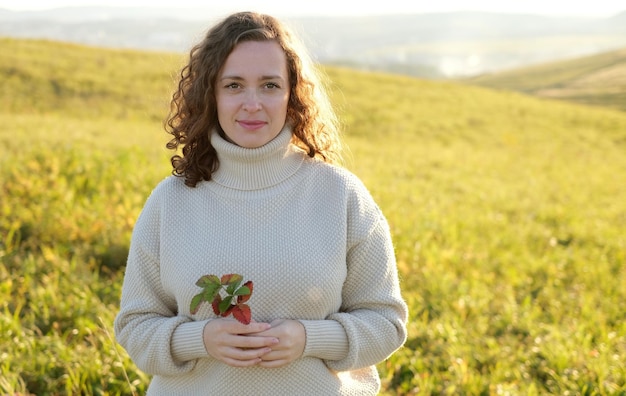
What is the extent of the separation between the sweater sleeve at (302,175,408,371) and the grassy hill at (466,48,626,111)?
45.1 metres

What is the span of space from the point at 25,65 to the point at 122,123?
8035 millimetres

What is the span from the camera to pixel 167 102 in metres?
2.86

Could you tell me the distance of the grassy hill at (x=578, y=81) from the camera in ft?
168

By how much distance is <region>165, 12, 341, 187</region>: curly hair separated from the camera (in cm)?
229

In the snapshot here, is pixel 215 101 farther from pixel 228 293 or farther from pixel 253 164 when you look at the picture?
pixel 228 293

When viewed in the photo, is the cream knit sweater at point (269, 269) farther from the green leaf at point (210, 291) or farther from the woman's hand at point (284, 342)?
the green leaf at point (210, 291)

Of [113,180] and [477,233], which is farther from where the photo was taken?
[477,233]

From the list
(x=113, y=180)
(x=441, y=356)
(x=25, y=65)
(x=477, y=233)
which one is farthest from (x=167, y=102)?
(x=25, y=65)

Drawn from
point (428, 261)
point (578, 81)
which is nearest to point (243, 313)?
point (428, 261)

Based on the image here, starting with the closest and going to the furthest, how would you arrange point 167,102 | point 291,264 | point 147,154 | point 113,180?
1. point 291,264
2. point 167,102
3. point 113,180
4. point 147,154

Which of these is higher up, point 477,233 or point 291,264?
point 291,264

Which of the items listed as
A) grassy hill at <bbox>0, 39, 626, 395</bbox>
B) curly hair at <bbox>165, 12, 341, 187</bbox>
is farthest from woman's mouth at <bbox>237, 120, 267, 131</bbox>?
grassy hill at <bbox>0, 39, 626, 395</bbox>

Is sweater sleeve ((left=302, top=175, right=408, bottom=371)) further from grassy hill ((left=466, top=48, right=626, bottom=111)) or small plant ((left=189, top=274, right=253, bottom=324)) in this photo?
grassy hill ((left=466, top=48, right=626, bottom=111))

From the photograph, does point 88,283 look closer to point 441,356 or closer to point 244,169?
point 441,356
